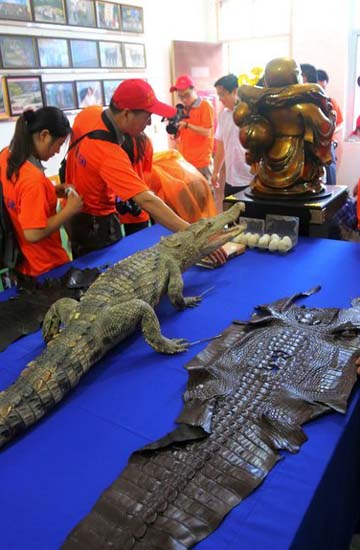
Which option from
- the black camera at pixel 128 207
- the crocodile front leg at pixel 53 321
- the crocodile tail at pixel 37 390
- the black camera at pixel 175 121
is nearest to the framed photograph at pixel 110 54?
the black camera at pixel 175 121

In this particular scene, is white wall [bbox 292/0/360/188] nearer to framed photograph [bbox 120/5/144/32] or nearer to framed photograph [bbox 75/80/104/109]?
framed photograph [bbox 120/5/144/32]

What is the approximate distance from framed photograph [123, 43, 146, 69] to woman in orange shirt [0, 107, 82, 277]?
120 inches

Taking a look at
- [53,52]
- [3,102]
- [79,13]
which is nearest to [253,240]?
[3,102]

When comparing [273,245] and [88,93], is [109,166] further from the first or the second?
[88,93]

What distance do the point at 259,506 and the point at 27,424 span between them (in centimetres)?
64

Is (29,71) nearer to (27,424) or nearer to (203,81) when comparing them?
(203,81)

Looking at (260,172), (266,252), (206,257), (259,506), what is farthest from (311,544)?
(260,172)

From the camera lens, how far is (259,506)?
0.95 m

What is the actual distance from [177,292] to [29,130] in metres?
0.98

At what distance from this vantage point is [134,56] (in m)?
4.79

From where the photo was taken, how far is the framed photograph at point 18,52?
136 inches

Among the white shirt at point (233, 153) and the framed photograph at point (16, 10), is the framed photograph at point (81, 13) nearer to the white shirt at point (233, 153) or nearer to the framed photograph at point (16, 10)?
the framed photograph at point (16, 10)

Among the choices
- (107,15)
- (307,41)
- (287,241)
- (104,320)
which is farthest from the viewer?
(307,41)

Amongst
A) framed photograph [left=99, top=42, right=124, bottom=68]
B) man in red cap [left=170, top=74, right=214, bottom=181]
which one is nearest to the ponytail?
man in red cap [left=170, top=74, right=214, bottom=181]
